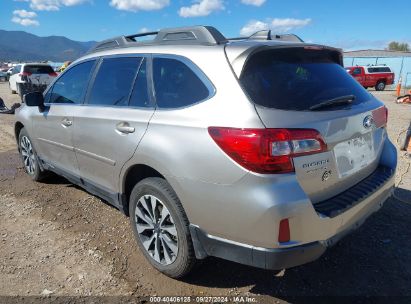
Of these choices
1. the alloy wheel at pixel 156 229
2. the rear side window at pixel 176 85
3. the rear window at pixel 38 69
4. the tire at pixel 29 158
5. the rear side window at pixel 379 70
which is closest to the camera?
the rear side window at pixel 176 85

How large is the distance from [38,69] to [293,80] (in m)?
19.2

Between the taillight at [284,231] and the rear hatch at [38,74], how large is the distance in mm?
17799

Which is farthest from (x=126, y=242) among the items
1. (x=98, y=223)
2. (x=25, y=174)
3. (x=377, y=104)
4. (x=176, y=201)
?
(x=25, y=174)

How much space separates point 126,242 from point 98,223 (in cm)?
58

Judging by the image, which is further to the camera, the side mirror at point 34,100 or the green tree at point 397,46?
the green tree at point 397,46

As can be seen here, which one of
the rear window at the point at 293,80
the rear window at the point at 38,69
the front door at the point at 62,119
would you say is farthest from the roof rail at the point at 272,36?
the rear window at the point at 38,69

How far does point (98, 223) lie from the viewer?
407cm

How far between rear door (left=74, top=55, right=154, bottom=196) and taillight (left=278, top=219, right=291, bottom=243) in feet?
4.19

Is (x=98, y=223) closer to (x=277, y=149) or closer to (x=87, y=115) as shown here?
(x=87, y=115)

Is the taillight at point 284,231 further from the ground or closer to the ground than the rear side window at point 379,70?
further from the ground

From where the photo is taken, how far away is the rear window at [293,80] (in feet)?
8.02

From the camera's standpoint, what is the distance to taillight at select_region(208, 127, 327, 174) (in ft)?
7.35

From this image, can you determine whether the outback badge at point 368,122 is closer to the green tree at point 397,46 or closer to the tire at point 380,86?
the tire at point 380,86

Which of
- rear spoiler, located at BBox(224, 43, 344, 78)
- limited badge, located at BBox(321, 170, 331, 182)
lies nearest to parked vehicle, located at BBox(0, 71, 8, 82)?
rear spoiler, located at BBox(224, 43, 344, 78)
